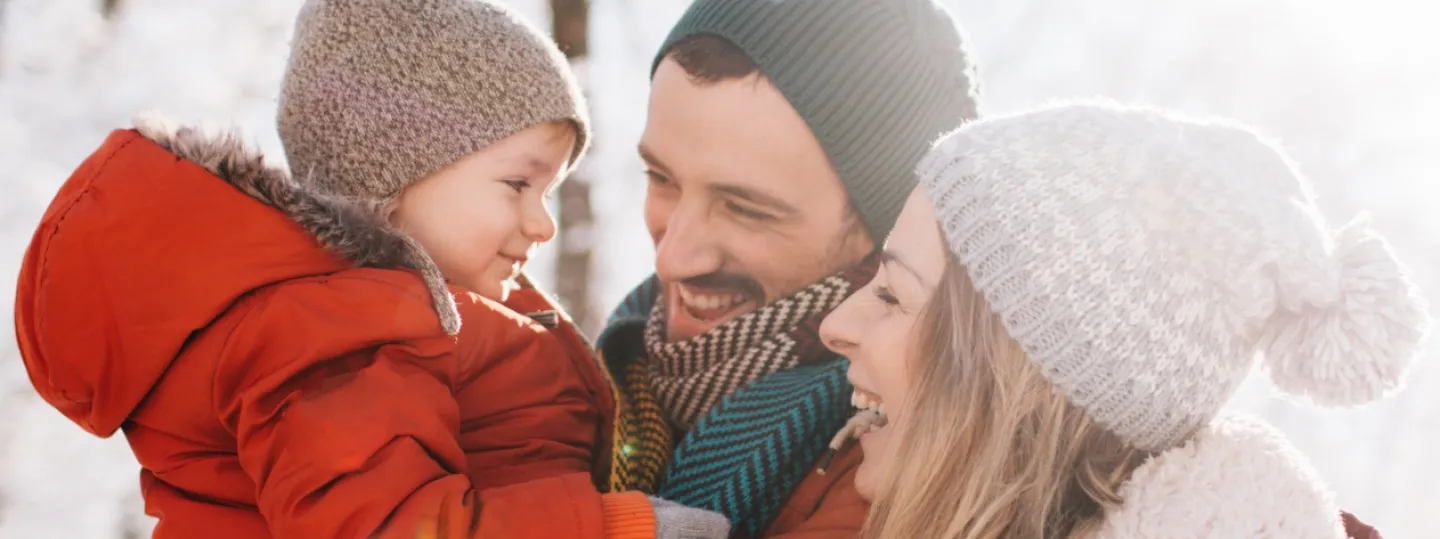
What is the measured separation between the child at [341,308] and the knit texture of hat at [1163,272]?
67 centimetres

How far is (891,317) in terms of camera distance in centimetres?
160

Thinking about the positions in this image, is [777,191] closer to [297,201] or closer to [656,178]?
[656,178]

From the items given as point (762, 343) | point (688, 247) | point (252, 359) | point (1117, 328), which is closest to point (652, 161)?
point (688, 247)

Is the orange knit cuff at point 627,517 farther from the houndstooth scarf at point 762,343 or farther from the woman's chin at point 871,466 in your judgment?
the houndstooth scarf at point 762,343

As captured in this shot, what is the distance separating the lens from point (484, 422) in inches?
70.5

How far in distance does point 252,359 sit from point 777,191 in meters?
1.00

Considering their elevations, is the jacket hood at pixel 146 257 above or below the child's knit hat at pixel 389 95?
below

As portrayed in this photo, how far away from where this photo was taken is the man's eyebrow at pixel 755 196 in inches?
77.8

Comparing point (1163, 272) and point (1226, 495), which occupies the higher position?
point (1163, 272)

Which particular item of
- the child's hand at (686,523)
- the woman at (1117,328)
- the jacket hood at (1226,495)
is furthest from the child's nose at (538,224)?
the jacket hood at (1226,495)

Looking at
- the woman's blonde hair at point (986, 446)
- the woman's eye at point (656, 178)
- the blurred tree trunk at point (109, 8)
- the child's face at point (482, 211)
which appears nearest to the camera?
the woman's blonde hair at point (986, 446)

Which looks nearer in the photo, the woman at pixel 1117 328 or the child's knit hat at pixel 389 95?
the woman at pixel 1117 328

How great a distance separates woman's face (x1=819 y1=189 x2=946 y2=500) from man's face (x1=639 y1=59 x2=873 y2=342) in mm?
367

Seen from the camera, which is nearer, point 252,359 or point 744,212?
point 252,359
